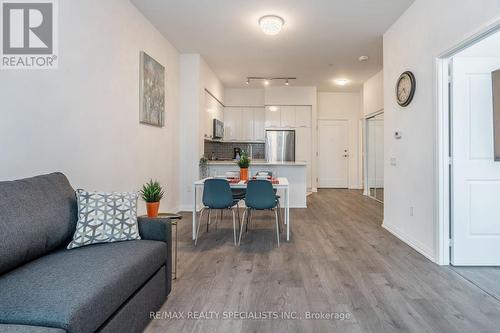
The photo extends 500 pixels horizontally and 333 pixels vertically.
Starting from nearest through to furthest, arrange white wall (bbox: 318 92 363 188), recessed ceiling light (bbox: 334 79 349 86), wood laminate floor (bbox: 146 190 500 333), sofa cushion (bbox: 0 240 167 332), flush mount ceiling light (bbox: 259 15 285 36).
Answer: sofa cushion (bbox: 0 240 167 332) → wood laminate floor (bbox: 146 190 500 333) → flush mount ceiling light (bbox: 259 15 285 36) → recessed ceiling light (bbox: 334 79 349 86) → white wall (bbox: 318 92 363 188)

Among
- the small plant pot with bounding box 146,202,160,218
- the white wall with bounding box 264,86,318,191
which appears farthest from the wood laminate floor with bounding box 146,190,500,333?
the white wall with bounding box 264,86,318,191

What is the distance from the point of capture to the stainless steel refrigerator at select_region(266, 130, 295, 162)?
7.49 metres

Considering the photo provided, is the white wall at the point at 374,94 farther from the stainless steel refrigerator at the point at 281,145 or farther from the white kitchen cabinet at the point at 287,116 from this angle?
the stainless steel refrigerator at the point at 281,145

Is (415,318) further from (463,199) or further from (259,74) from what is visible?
(259,74)

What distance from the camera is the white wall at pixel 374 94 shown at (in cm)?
597

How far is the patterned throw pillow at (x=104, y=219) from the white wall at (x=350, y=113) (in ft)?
24.1

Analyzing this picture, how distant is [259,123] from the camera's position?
774 centimetres

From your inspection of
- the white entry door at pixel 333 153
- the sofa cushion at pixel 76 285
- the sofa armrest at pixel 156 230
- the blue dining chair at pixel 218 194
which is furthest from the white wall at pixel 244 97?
the sofa cushion at pixel 76 285

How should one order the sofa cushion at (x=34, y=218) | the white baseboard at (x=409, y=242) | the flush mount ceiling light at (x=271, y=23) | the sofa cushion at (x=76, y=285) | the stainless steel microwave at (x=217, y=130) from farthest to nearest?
1. the stainless steel microwave at (x=217, y=130)
2. the flush mount ceiling light at (x=271, y=23)
3. the white baseboard at (x=409, y=242)
4. the sofa cushion at (x=34, y=218)
5. the sofa cushion at (x=76, y=285)

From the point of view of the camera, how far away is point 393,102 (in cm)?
383

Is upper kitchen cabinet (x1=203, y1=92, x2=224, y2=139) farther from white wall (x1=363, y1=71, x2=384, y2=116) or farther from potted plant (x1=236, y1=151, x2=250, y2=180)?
white wall (x1=363, y1=71, x2=384, y2=116)

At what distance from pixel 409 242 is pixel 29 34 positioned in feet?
14.2

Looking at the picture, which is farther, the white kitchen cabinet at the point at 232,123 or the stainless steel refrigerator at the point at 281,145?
the white kitchen cabinet at the point at 232,123

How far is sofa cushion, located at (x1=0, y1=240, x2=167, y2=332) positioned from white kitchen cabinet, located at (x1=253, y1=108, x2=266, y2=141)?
6133mm
